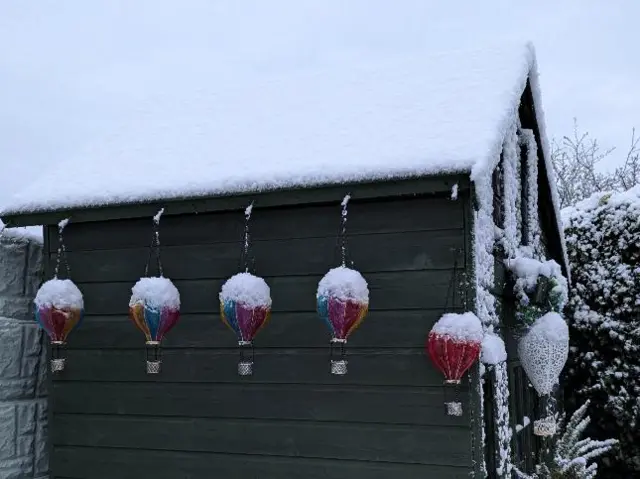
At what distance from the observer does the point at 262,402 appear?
494 centimetres

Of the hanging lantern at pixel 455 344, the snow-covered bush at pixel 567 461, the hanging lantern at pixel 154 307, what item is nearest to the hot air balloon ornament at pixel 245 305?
the hanging lantern at pixel 154 307

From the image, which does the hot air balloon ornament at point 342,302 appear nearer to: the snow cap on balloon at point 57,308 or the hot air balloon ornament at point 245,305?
the hot air balloon ornament at point 245,305

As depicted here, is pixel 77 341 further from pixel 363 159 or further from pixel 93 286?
pixel 363 159

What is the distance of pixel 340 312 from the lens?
166 inches

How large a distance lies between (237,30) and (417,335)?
6407 centimetres

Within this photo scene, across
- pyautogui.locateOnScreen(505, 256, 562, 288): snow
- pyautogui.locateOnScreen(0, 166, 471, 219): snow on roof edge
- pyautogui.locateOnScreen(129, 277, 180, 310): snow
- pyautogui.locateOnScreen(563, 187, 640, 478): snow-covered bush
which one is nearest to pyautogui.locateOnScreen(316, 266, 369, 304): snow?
pyautogui.locateOnScreen(0, 166, 471, 219): snow on roof edge

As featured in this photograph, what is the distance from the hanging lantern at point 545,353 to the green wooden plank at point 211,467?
1.45m

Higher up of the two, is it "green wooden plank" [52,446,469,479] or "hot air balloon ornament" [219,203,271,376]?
"hot air balloon ornament" [219,203,271,376]

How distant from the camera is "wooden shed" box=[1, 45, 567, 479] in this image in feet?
14.9

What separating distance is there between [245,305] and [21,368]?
2.40m

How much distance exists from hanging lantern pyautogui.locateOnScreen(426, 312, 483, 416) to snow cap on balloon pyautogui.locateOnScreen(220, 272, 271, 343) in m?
1.08

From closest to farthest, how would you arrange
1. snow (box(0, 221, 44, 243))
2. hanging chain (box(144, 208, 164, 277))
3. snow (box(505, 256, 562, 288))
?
hanging chain (box(144, 208, 164, 277)) < snow (box(505, 256, 562, 288)) < snow (box(0, 221, 44, 243))

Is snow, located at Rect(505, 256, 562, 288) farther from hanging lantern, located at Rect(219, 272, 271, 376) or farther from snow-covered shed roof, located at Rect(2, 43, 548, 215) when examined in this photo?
hanging lantern, located at Rect(219, 272, 271, 376)

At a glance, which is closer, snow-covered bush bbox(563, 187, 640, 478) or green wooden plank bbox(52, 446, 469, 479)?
green wooden plank bbox(52, 446, 469, 479)
